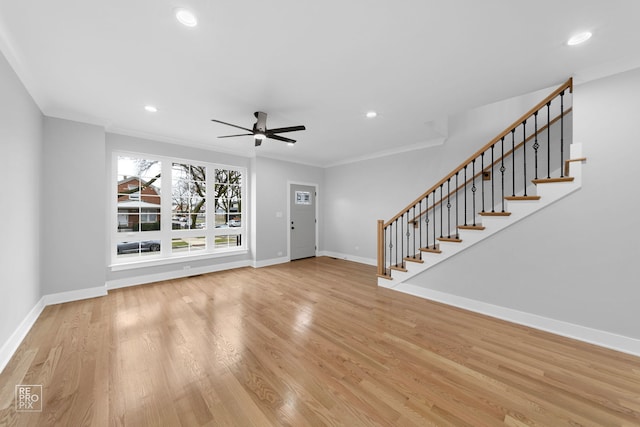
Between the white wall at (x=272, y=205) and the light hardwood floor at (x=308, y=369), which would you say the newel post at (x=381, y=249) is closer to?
the light hardwood floor at (x=308, y=369)

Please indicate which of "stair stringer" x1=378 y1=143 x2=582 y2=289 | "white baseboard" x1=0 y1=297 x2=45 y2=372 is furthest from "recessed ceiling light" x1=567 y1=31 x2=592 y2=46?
"white baseboard" x1=0 y1=297 x2=45 y2=372

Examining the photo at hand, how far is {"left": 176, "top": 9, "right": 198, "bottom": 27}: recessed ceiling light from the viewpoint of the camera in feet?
5.44

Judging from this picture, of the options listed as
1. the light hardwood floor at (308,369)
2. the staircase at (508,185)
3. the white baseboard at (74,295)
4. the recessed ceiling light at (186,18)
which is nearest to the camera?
the light hardwood floor at (308,369)

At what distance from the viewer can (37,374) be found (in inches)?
75.6

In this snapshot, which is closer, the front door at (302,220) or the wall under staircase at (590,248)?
the wall under staircase at (590,248)

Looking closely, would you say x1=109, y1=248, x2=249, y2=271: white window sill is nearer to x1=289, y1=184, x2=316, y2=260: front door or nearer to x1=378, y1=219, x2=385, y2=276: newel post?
x1=289, y1=184, x2=316, y2=260: front door

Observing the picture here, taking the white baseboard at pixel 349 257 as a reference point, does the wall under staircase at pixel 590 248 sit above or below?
above

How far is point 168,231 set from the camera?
4621mm

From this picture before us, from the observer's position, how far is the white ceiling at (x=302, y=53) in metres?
1.67

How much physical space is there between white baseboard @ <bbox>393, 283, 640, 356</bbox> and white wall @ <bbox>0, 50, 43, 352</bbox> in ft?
16.0

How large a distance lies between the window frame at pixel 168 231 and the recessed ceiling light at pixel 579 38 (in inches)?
215

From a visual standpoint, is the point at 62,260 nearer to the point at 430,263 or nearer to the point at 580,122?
the point at 430,263

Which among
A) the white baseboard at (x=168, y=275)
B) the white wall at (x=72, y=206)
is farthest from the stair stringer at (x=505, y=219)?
the white wall at (x=72, y=206)

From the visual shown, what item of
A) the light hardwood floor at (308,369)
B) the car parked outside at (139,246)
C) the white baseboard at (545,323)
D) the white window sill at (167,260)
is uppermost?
the car parked outside at (139,246)
